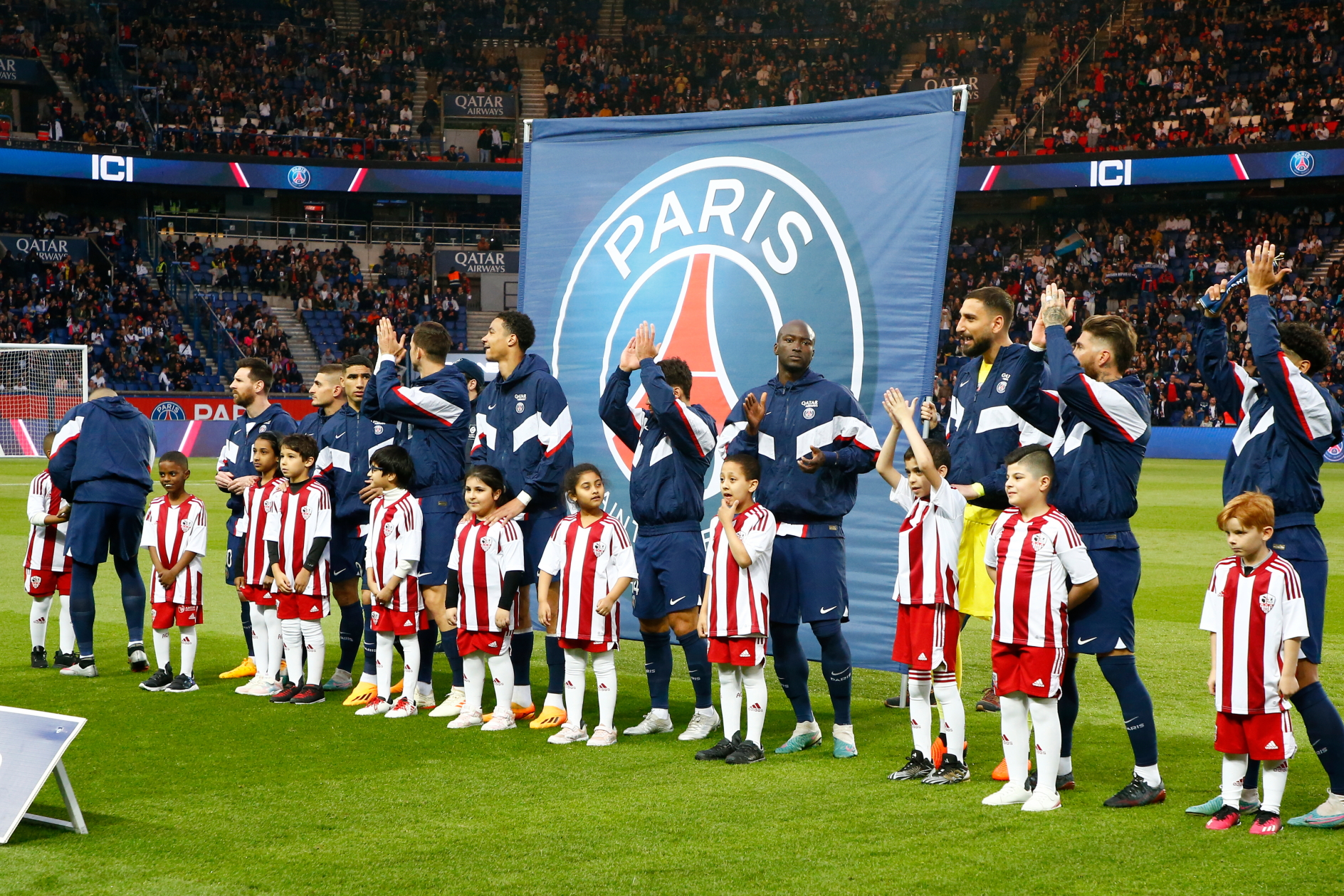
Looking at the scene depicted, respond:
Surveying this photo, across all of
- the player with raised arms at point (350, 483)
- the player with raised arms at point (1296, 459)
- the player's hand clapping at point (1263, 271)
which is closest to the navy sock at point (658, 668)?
the player with raised arms at point (350, 483)

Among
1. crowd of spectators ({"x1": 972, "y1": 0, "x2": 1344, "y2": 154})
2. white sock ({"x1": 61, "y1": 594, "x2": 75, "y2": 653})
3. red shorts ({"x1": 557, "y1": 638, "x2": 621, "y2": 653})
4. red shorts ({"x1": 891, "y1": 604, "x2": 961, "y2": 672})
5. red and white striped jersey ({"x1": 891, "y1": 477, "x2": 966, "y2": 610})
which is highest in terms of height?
crowd of spectators ({"x1": 972, "y1": 0, "x2": 1344, "y2": 154})

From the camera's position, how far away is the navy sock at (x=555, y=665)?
24.4ft

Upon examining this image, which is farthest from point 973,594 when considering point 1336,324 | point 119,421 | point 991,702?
point 1336,324

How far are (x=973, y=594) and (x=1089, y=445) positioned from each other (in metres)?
1.68

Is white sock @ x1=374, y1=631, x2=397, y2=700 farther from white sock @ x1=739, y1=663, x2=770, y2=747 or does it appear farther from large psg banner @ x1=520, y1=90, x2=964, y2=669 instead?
white sock @ x1=739, y1=663, x2=770, y2=747

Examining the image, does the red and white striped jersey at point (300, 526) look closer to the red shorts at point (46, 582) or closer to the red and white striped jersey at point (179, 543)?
the red and white striped jersey at point (179, 543)

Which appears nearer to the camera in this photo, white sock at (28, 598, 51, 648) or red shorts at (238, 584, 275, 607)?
red shorts at (238, 584, 275, 607)

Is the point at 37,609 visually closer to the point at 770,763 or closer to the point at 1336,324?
the point at 770,763

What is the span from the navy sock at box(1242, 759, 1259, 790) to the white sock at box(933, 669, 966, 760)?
1.22 m

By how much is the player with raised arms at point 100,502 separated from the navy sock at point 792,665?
4.63 m

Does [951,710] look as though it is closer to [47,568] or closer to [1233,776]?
[1233,776]

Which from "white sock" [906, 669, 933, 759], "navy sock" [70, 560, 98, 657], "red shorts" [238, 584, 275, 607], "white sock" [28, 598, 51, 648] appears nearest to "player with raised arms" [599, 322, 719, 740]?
"white sock" [906, 669, 933, 759]

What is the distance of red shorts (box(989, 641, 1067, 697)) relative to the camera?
533 centimetres

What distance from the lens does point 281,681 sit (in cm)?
829
